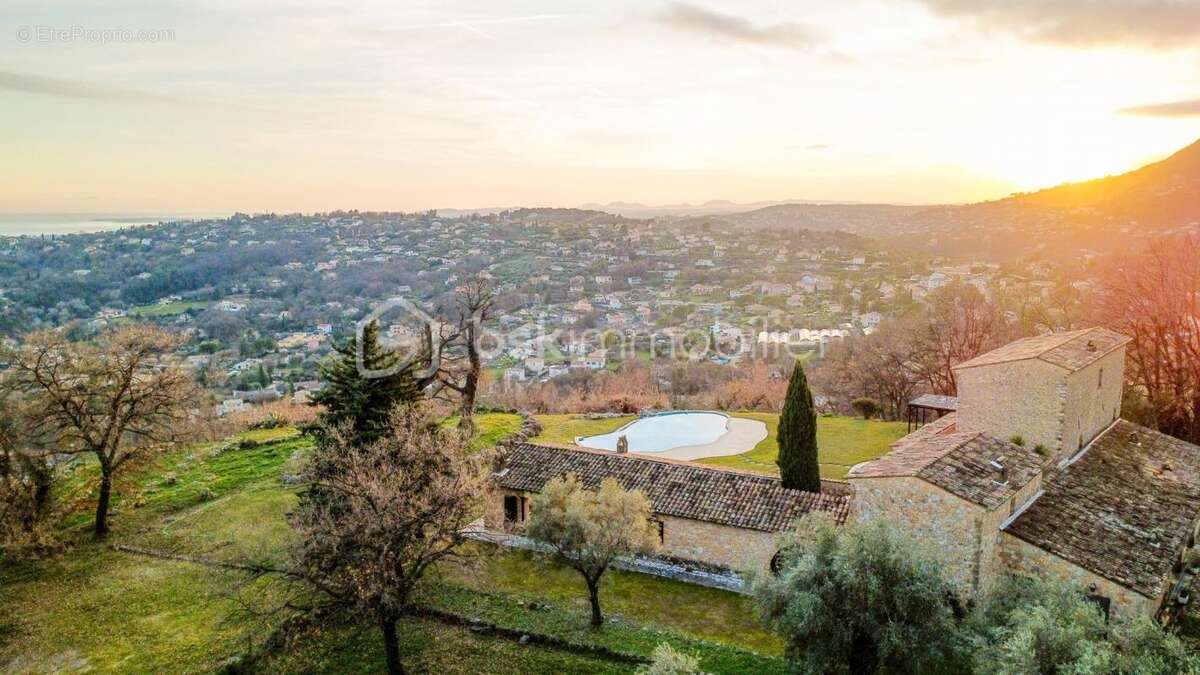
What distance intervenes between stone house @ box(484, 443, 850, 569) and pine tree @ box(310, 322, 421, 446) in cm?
461

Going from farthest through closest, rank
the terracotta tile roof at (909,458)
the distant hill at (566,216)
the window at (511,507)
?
the distant hill at (566,216)
the window at (511,507)
the terracotta tile roof at (909,458)

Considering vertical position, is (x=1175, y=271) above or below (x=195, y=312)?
above

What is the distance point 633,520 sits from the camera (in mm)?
15852

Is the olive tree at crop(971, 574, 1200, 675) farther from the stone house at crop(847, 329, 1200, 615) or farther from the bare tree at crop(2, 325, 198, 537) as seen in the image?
the bare tree at crop(2, 325, 198, 537)

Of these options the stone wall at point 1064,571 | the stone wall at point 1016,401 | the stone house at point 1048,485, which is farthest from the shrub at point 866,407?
the stone wall at point 1064,571

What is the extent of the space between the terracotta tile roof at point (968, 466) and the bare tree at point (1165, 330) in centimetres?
1448

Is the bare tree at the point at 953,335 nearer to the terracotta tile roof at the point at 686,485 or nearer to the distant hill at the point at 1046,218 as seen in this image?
the distant hill at the point at 1046,218

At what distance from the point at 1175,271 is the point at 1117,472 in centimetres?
1450

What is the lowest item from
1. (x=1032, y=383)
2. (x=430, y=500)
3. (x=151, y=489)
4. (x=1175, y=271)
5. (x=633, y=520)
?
(x=151, y=489)

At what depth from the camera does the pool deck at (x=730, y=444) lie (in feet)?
94.6

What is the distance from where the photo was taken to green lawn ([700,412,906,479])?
27.5m

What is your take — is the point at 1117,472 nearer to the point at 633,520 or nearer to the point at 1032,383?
the point at 1032,383

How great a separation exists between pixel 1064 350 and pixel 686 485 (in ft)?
37.1

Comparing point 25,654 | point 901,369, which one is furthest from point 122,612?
point 901,369
